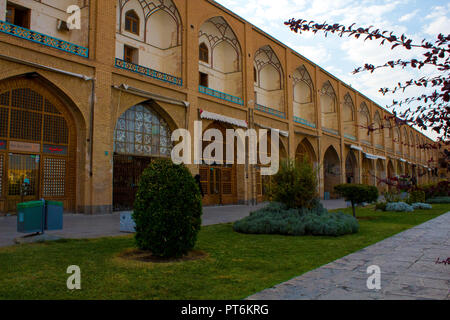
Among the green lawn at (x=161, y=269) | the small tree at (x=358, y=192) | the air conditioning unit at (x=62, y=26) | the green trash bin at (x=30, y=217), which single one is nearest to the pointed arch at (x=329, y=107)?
the small tree at (x=358, y=192)

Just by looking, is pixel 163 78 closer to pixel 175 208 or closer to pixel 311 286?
pixel 175 208

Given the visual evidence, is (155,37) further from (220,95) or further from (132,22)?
(220,95)

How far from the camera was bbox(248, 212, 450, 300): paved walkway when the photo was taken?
297 centimetres

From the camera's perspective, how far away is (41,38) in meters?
10.9

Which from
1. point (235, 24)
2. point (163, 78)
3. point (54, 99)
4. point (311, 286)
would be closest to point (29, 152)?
point (54, 99)

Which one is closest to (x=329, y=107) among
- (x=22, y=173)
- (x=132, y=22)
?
(x=132, y=22)

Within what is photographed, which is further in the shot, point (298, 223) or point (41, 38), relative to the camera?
point (41, 38)

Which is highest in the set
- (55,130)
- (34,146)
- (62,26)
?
(62,26)

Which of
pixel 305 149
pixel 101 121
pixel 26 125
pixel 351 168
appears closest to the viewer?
pixel 26 125

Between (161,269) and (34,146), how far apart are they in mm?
9055

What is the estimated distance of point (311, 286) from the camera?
327 centimetres

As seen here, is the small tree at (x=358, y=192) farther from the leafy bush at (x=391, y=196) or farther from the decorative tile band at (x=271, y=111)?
the decorative tile band at (x=271, y=111)

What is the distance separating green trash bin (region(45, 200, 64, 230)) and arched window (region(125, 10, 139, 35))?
11.0 metres

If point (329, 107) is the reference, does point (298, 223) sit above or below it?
below
